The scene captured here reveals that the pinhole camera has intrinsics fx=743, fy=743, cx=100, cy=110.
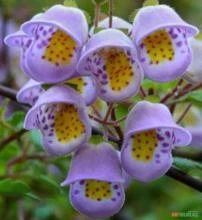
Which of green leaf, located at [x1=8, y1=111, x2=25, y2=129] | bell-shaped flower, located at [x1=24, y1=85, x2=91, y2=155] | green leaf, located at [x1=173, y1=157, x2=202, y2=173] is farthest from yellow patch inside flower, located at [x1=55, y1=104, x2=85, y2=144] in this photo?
green leaf, located at [x1=8, y1=111, x2=25, y2=129]

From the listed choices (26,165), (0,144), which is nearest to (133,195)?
(26,165)

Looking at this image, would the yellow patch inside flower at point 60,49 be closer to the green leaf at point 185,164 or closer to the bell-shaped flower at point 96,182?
the bell-shaped flower at point 96,182

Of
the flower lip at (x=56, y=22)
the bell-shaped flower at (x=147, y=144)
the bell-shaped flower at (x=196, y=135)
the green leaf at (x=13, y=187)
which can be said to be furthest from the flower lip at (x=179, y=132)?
the bell-shaped flower at (x=196, y=135)

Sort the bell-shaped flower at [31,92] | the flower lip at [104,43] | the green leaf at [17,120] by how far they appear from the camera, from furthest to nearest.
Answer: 1. the green leaf at [17,120]
2. the bell-shaped flower at [31,92]
3. the flower lip at [104,43]

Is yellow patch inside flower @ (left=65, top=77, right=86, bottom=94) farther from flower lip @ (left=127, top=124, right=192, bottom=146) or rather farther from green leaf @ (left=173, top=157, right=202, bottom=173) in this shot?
green leaf @ (left=173, top=157, right=202, bottom=173)

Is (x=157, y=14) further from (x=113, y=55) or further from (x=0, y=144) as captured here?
(x=0, y=144)

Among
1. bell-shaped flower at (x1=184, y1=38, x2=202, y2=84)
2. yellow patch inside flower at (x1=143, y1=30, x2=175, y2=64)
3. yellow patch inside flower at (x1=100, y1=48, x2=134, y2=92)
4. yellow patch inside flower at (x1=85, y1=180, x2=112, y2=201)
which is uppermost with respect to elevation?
yellow patch inside flower at (x1=143, y1=30, x2=175, y2=64)

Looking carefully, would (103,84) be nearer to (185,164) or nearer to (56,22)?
(56,22)
